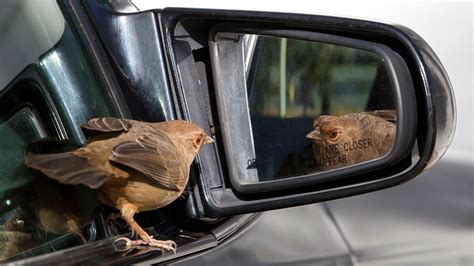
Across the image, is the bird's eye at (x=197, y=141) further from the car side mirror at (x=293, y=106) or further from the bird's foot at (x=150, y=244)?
the bird's foot at (x=150, y=244)

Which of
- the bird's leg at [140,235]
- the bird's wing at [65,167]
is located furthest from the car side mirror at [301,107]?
the bird's wing at [65,167]

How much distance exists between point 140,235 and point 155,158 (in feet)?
2.03

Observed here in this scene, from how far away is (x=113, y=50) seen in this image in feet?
8.93

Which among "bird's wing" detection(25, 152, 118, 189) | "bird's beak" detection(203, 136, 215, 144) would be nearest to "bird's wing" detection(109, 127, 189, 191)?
"bird's beak" detection(203, 136, 215, 144)

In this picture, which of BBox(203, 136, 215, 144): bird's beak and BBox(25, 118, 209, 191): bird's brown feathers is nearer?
BBox(25, 118, 209, 191): bird's brown feathers

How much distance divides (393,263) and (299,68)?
251cm

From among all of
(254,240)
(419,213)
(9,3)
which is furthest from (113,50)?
(419,213)

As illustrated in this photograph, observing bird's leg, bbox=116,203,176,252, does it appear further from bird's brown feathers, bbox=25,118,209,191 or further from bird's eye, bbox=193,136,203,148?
bird's eye, bbox=193,136,203,148

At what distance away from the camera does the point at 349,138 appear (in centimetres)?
272

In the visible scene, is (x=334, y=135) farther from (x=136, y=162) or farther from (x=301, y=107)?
(x=136, y=162)

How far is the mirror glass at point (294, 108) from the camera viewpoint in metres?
2.69

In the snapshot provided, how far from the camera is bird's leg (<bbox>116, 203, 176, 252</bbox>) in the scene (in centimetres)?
247

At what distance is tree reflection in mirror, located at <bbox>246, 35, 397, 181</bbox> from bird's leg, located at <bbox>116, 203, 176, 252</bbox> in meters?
0.39

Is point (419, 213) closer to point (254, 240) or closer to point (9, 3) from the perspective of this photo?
point (254, 240)
